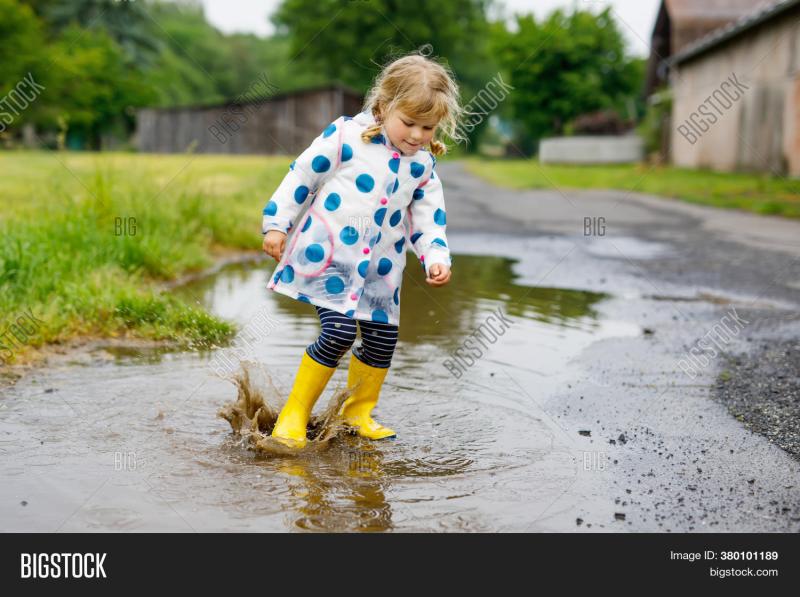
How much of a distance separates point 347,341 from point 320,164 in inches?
26.1

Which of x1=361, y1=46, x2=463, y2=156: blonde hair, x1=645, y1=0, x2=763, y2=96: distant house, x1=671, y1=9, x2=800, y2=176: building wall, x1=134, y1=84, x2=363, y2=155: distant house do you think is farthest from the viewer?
x1=134, y1=84, x2=363, y2=155: distant house

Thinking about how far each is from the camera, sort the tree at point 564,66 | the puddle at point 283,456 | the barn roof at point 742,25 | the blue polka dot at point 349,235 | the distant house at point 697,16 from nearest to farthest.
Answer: the puddle at point 283,456 → the blue polka dot at point 349,235 → the barn roof at point 742,25 → the distant house at point 697,16 → the tree at point 564,66

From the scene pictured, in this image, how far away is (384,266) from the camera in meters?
3.62

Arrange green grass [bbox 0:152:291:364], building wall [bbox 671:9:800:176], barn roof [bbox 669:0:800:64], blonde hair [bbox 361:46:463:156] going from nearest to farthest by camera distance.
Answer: blonde hair [bbox 361:46:463:156] < green grass [bbox 0:152:291:364] < building wall [bbox 671:9:800:176] < barn roof [bbox 669:0:800:64]

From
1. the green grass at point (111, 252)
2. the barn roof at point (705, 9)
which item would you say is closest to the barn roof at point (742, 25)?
the barn roof at point (705, 9)

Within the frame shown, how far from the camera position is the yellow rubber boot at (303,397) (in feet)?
11.6

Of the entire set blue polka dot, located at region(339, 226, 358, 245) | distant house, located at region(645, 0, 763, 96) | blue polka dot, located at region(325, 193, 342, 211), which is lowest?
blue polka dot, located at region(339, 226, 358, 245)

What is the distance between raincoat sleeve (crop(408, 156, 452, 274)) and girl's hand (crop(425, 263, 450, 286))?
0.09 ft

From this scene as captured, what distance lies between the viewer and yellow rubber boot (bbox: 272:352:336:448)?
11.6ft

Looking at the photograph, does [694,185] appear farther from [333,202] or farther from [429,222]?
[333,202]

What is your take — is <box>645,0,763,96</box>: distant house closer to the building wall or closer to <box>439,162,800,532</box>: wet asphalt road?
the building wall

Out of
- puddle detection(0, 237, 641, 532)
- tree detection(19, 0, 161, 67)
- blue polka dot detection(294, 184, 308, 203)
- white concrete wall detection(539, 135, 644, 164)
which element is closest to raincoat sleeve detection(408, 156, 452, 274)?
blue polka dot detection(294, 184, 308, 203)

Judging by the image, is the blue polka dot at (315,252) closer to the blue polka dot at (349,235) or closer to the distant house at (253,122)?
the blue polka dot at (349,235)
